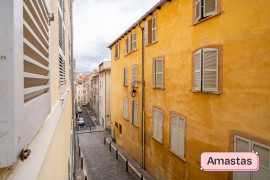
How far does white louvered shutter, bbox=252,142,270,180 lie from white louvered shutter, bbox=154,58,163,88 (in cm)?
571

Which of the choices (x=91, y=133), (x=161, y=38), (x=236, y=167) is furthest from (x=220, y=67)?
(x=91, y=133)

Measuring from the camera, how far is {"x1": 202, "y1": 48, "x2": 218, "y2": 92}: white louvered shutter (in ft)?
20.3

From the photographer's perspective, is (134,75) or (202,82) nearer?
(202,82)

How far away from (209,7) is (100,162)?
1392 centimetres

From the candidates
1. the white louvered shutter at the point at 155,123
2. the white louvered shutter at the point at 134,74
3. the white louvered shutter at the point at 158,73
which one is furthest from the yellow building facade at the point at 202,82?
the white louvered shutter at the point at 134,74

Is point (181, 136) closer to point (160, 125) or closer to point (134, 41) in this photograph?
point (160, 125)

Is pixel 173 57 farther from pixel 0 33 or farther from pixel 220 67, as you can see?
pixel 0 33

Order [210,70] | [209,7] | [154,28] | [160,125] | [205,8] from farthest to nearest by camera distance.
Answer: [154,28], [160,125], [205,8], [209,7], [210,70]

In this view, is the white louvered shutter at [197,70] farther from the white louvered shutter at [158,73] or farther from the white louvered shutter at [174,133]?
the white louvered shutter at [158,73]

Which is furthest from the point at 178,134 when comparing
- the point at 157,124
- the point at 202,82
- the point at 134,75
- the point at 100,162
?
the point at 100,162

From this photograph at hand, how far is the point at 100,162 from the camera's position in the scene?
14.4 meters

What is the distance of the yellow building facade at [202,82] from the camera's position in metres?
4.98

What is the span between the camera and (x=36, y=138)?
1.32 meters

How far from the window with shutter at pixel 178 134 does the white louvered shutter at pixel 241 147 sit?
105 inches
